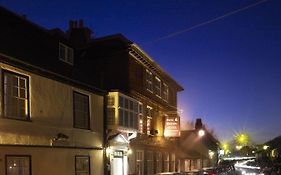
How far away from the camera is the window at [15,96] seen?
19297 millimetres

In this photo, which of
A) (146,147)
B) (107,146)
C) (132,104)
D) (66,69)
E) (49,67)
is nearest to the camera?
(49,67)

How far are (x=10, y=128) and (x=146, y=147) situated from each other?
62.1ft

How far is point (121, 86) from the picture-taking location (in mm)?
33281

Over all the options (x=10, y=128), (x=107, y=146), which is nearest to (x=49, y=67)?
(x=10, y=128)

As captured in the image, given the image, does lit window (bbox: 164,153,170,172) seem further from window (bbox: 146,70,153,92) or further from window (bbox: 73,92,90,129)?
window (bbox: 73,92,90,129)

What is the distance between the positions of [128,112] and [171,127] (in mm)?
10716

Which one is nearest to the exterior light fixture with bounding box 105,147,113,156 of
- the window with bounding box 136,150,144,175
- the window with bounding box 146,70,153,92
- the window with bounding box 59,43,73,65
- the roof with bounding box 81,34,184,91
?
the window with bounding box 59,43,73,65

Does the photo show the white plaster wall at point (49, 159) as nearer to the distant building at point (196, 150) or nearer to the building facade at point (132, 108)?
the building facade at point (132, 108)

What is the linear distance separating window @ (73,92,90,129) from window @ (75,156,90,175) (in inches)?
64.6

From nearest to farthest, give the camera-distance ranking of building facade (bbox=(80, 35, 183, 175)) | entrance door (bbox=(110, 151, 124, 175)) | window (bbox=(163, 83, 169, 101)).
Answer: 1. building facade (bbox=(80, 35, 183, 175))
2. entrance door (bbox=(110, 151, 124, 175))
3. window (bbox=(163, 83, 169, 101))

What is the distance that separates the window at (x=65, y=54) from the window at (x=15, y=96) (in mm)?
4821

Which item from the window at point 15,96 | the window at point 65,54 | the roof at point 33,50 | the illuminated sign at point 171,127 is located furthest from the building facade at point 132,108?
the window at point 15,96

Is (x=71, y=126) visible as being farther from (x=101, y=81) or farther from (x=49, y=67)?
(x=101, y=81)

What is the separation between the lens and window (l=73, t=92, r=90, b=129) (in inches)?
988
